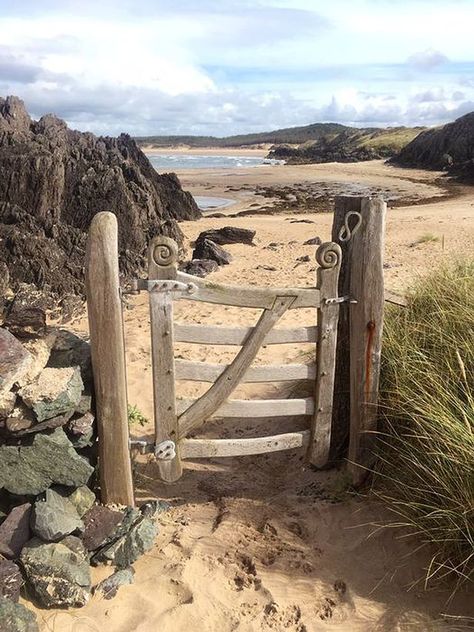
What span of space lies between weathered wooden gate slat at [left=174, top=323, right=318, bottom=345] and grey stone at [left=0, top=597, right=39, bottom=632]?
71.8 inches

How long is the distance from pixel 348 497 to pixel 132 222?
10.2 m

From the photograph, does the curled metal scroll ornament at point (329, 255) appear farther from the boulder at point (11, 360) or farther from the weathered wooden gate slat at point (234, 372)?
the boulder at point (11, 360)

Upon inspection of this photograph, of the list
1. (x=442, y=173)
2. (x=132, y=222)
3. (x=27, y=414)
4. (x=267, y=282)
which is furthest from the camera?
(x=442, y=173)

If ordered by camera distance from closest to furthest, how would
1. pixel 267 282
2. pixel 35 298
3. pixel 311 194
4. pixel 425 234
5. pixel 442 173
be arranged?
pixel 35 298
pixel 267 282
pixel 425 234
pixel 311 194
pixel 442 173

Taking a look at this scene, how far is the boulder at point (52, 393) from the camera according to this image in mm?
3703

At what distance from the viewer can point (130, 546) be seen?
393cm

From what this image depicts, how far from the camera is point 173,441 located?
14.0ft

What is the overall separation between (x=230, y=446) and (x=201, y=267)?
27.1 ft

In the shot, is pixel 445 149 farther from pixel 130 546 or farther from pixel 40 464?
pixel 40 464

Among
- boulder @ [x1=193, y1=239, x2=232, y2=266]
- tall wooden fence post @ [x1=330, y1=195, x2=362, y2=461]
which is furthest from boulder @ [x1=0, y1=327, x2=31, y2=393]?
boulder @ [x1=193, y1=239, x2=232, y2=266]

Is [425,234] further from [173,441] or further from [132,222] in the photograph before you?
[173,441]

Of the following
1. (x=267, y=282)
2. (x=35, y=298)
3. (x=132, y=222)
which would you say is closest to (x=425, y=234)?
(x=267, y=282)

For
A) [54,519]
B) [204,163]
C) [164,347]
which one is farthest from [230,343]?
[204,163]

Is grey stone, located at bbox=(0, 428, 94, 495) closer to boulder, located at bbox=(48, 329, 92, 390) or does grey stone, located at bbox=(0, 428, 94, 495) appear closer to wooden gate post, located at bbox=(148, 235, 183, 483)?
boulder, located at bbox=(48, 329, 92, 390)
